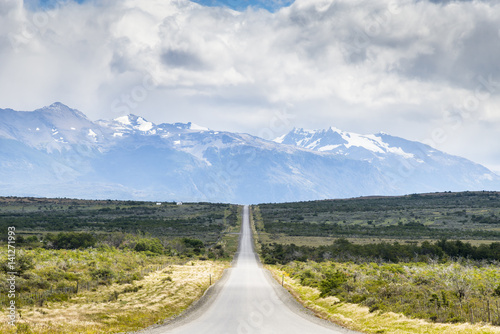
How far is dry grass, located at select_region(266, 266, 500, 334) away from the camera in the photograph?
1786cm

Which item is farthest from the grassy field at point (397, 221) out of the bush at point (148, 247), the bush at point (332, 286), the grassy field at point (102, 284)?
the bush at point (332, 286)

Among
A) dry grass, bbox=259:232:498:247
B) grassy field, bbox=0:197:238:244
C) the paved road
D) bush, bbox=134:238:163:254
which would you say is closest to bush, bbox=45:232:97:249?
bush, bbox=134:238:163:254

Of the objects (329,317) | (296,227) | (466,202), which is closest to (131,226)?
(296,227)

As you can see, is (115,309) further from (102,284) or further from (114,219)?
(114,219)

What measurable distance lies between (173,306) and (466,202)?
466 ft

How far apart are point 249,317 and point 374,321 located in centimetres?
Answer: 649

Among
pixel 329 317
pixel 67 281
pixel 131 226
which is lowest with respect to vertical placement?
pixel 329 317

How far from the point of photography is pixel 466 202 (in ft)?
482

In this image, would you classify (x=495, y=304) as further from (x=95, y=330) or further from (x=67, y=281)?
(x=67, y=281)

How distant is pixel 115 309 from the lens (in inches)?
1019

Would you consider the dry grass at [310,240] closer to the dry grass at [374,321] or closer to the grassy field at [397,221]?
the grassy field at [397,221]

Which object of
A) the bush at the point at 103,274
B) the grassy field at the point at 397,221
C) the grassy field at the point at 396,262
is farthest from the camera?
the grassy field at the point at 397,221

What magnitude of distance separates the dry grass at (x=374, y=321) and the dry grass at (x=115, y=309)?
8.79 m

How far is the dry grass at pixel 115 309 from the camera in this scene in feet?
69.5
